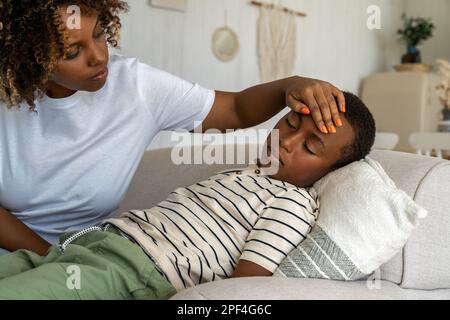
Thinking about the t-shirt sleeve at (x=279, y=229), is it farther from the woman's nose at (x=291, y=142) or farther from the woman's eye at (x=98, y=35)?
the woman's eye at (x=98, y=35)

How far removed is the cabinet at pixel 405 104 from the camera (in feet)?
14.8

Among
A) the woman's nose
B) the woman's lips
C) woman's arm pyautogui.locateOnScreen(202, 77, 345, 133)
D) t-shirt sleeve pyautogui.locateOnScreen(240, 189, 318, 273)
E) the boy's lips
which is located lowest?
t-shirt sleeve pyautogui.locateOnScreen(240, 189, 318, 273)

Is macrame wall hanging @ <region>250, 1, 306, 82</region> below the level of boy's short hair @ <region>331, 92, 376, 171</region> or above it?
above

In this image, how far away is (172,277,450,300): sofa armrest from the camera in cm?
81

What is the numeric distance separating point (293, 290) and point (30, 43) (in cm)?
79

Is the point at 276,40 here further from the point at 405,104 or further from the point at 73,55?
the point at 73,55

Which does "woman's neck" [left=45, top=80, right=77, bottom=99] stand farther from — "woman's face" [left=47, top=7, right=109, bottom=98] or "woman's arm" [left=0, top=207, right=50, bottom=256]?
"woman's arm" [left=0, top=207, right=50, bottom=256]

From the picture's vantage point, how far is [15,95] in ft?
4.02

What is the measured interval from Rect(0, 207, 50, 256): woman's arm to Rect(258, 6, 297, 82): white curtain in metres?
3.12

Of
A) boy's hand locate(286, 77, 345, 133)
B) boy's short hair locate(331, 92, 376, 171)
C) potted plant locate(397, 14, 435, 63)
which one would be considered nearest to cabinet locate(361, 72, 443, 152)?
potted plant locate(397, 14, 435, 63)

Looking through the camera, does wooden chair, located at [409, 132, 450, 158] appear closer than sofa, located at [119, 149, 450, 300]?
No

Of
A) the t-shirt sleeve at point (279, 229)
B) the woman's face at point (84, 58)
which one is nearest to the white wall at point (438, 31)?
the t-shirt sleeve at point (279, 229)
